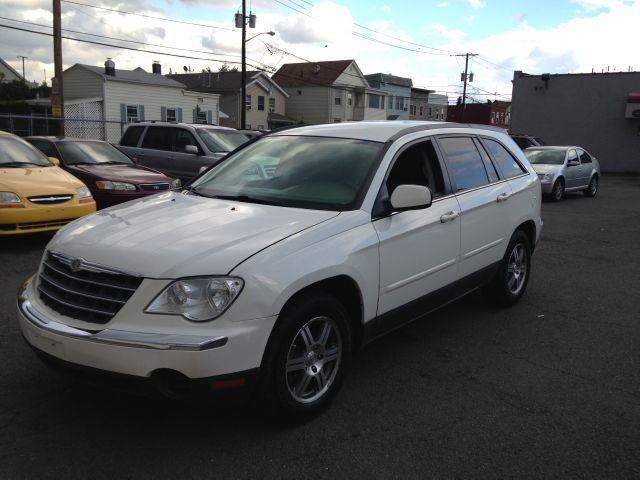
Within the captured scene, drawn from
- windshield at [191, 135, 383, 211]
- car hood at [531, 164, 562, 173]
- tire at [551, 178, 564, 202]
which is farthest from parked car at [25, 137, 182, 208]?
tire at [551, 178, 564, 202]

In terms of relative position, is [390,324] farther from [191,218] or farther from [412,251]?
[191,218]

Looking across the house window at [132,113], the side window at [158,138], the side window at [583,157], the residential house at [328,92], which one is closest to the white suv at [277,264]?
the side window at [158,138]

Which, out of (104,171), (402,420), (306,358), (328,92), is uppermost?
(328,92)

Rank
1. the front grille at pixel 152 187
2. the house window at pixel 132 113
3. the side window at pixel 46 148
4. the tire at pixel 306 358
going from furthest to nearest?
the house window at pixel 132 113 < the side window at pixel 46 148 < the front grille at pixel 152 187 < the tire at pixel 306 358

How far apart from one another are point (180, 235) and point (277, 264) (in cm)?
62

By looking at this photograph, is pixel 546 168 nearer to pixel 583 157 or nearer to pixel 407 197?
pixel 583 157

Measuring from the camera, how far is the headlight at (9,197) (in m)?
7.21

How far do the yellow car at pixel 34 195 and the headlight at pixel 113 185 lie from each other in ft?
2.65

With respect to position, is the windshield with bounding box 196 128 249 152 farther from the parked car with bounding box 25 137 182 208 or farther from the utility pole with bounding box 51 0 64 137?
the utility pole with bounding box 51 0 64 137

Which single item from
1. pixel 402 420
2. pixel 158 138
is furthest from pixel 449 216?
pixel 158 138

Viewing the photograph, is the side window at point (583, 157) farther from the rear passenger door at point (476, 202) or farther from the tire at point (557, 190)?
the rear passenger door at point (476, 202)

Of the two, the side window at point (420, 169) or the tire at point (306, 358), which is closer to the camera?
the tire at point (306, 358)

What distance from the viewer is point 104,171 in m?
9.70

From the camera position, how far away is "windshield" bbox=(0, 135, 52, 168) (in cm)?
827
